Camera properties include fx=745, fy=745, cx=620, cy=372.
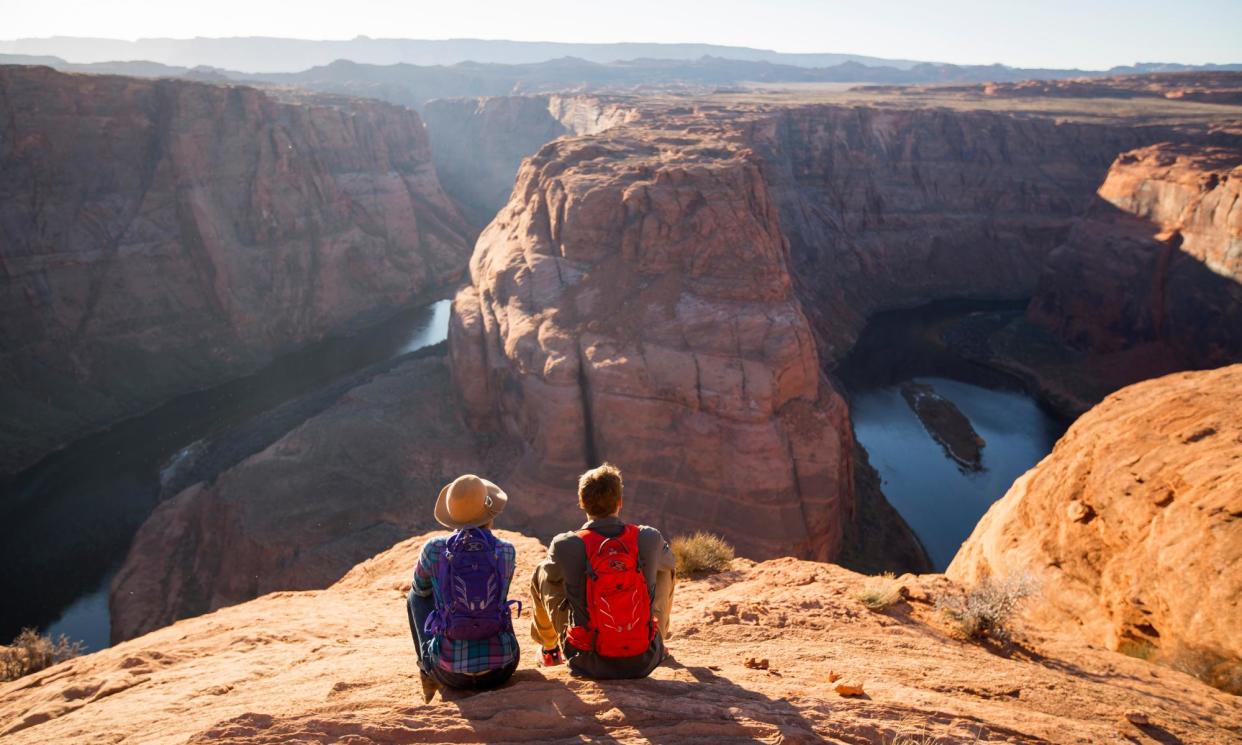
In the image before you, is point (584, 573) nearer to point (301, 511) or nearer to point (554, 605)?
point (554, 605)

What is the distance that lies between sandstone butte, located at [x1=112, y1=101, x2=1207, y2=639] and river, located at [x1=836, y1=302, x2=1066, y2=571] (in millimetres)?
4279

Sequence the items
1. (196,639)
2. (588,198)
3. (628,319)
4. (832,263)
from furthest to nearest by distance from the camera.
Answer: (832,263) → (588,198) → (628,319) → (196,639)

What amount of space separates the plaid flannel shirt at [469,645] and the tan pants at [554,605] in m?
0.31

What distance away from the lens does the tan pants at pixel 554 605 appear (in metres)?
5.66

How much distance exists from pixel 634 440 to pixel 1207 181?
41085 millimetres

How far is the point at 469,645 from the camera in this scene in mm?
5395

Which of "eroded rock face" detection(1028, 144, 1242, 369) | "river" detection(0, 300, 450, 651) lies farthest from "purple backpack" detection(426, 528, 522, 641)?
"eroded rock face" detection(1028, 144, 1242, 369)

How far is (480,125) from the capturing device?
103625 mm

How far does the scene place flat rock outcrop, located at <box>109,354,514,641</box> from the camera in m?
24.5

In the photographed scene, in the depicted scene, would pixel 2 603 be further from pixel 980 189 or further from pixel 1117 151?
pixel 1117 151

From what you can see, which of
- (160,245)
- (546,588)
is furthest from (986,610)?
(160,245)

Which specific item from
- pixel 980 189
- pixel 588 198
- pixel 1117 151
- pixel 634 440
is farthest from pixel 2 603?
pixel 1117 151

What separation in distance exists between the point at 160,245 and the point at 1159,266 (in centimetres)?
6194

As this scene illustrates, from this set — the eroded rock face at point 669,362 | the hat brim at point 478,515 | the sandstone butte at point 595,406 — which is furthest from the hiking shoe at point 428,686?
the eroded rock face at point 669,362
